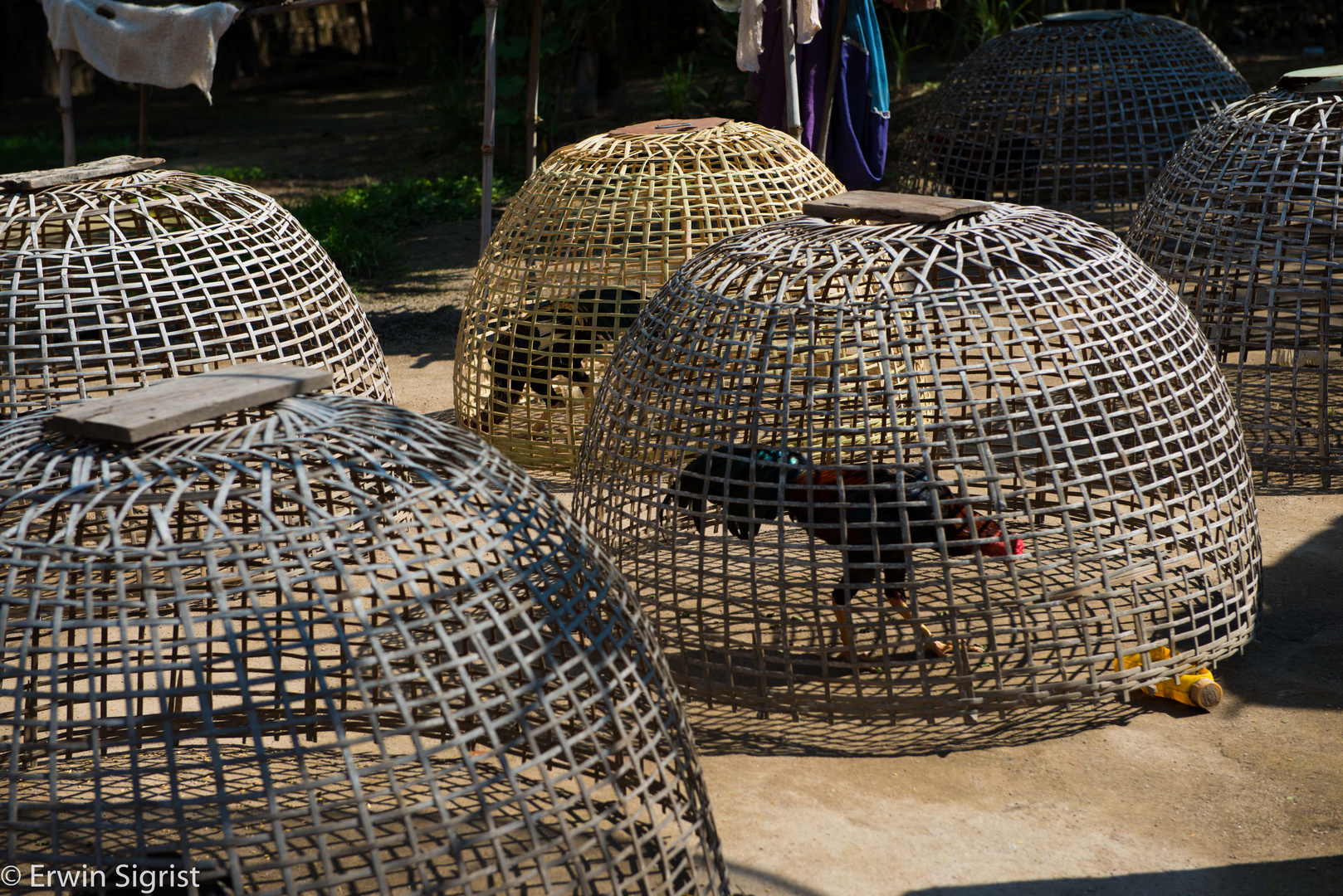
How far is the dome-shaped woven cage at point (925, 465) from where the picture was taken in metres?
3.46

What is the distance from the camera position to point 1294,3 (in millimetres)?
14477

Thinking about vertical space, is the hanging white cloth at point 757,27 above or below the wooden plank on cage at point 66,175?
above

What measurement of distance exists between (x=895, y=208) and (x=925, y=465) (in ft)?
2.98

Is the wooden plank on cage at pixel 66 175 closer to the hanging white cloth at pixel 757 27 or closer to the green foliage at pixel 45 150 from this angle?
the hanging white cloth at pixel 757 27

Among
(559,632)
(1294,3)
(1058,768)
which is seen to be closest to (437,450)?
(559,632)

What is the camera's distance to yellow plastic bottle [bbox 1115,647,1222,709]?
378 centimetres

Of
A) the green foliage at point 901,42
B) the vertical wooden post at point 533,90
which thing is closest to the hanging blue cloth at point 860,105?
the vertical wooden post at point 533,90

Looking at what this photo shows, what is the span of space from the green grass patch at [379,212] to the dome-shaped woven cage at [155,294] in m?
4.98

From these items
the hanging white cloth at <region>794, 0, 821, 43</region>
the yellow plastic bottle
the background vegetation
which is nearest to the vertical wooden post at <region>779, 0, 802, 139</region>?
the hanging white cloth at <region>794, 0, 821, 43</region>

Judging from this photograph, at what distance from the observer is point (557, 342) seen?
571 cm

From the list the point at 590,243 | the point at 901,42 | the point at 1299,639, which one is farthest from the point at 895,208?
the point at 901,42

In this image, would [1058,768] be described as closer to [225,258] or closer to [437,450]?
[437,450]

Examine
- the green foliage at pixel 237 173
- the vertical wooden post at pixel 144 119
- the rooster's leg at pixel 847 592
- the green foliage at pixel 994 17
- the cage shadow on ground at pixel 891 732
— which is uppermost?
the green foliage at pixel 994 17

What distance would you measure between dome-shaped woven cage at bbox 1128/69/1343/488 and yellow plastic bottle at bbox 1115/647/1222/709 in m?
2.02
